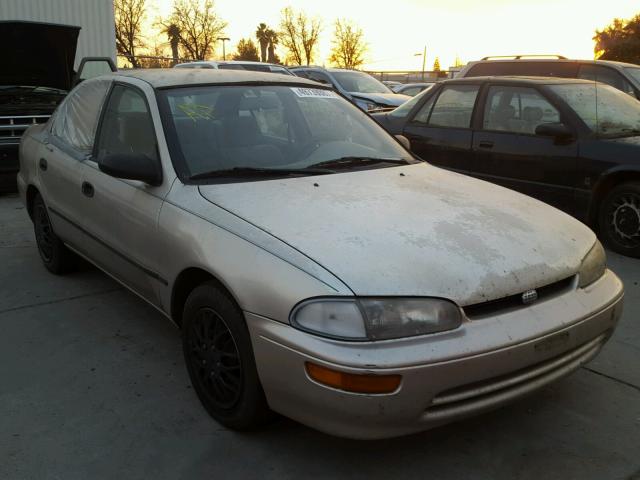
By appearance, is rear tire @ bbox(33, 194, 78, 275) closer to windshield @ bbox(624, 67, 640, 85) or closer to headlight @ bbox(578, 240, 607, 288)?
headlight @ bbox(578, 240, 607, 288)

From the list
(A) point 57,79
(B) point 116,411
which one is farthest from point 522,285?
(A) point 57,79

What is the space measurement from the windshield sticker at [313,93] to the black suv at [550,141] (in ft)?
8.19

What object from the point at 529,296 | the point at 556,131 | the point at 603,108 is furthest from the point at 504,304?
the point at 603,108

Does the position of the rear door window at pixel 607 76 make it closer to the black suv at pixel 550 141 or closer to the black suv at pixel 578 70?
the black suv at pixel 578 70

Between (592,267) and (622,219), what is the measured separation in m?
3.00

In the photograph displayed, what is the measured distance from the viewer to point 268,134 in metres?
3.49

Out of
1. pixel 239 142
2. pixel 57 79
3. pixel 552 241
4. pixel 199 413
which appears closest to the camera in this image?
pixel 552 241

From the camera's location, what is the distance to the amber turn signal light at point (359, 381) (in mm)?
2129

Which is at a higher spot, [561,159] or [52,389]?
[561,159]

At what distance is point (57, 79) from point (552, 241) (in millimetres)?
7628

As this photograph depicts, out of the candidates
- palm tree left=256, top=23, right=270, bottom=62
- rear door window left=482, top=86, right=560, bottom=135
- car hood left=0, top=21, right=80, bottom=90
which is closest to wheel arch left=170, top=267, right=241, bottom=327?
rear door window left=482, top=86, right=560, bottom=135

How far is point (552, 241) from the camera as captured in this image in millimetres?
2732

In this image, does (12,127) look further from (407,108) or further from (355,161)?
(355,161)

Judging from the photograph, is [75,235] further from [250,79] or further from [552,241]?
[552,241]
